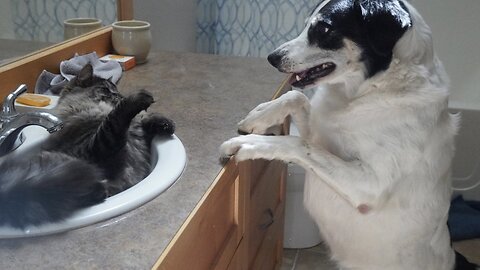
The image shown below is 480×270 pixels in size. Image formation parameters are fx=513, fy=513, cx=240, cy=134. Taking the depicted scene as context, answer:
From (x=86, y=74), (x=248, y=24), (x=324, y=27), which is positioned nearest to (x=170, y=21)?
(x=248, y=24)

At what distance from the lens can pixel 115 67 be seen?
5.27ft

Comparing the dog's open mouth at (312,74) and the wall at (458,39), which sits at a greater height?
the dog's open mouth at (312,74)

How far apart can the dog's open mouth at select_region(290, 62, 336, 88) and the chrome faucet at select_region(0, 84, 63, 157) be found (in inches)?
24.4

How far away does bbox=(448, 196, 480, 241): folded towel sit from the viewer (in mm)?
2373

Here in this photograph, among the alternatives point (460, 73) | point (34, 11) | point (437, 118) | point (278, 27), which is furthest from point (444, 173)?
point (460, 73)

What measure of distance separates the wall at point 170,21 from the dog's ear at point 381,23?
1121 mm

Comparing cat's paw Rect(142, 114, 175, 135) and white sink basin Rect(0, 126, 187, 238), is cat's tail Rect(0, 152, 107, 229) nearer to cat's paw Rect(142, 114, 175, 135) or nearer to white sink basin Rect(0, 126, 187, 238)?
white sink basin Rect(0, 126, 187, 238)

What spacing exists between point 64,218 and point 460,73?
2.65m

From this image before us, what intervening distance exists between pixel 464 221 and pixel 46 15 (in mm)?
2004

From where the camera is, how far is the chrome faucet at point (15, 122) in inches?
35.7

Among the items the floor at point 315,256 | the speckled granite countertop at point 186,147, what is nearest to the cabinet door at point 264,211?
the speckled granite countertop at point 186,147

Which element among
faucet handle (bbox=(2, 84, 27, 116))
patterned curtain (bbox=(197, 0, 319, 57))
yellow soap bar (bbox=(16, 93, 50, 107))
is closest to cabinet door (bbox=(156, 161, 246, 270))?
faucet handle (bbox=(2, 84, 27, 116))

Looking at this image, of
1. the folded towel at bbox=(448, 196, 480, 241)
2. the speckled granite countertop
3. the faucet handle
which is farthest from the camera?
the folded towel at bbox=(448, 196, 480, 241)

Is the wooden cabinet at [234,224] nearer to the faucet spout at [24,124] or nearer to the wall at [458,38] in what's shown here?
the faucet spout at [24,124]
